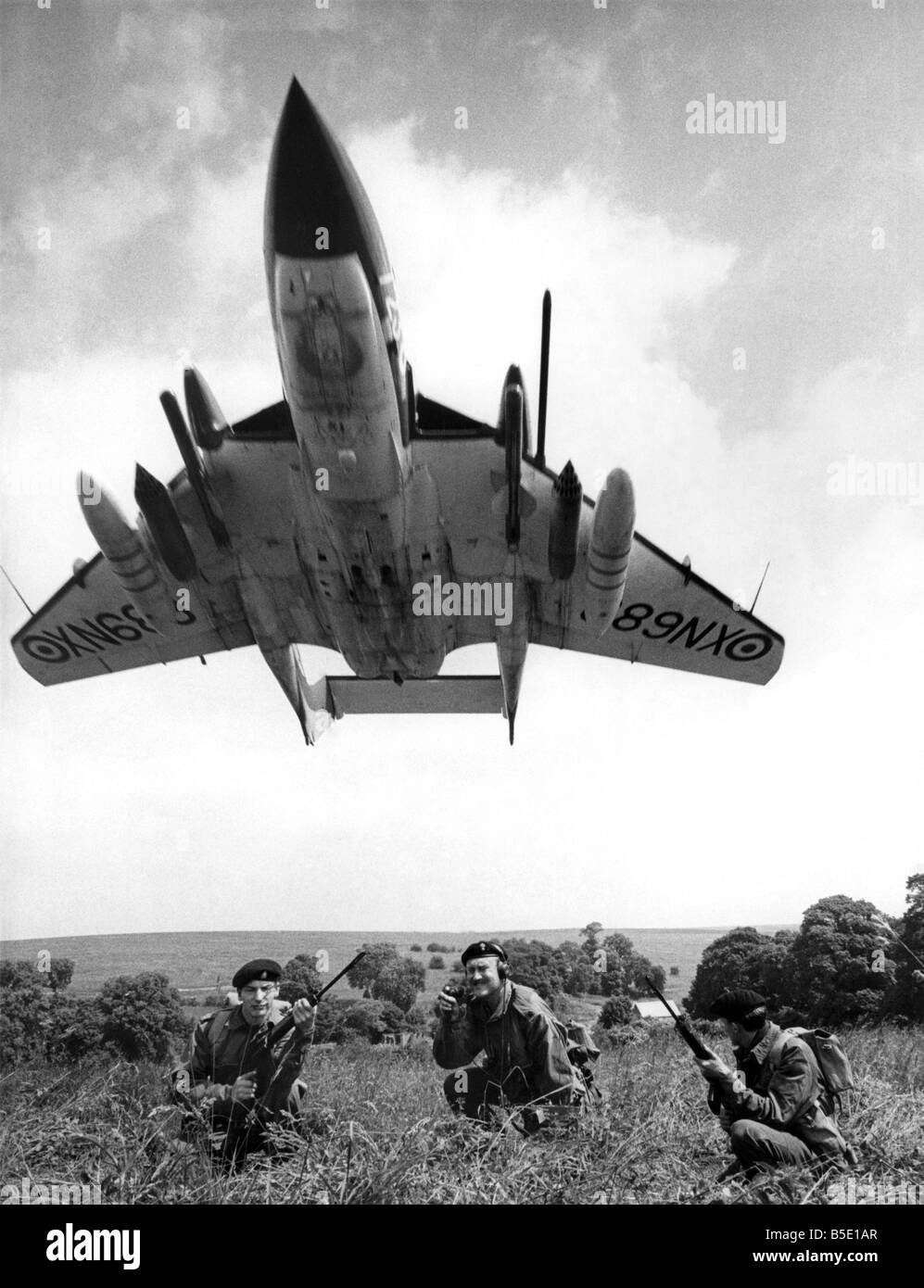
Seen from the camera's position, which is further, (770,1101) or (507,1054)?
(507,1054)

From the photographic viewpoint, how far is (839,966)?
10.7 m

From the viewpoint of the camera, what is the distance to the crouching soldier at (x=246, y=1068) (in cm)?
661

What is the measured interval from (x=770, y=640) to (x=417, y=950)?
7230 millimetres

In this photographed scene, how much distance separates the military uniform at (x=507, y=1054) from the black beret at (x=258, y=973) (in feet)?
4.48

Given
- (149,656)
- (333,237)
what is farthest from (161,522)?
(149,656)

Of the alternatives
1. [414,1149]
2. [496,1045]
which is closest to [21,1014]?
[414,1149]

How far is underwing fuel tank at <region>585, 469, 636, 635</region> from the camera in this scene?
10.0m

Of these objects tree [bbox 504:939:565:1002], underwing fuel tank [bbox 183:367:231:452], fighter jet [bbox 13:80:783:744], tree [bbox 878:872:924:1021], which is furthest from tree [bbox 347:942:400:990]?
underwing fuel tank [bbox 183:367:231:452]

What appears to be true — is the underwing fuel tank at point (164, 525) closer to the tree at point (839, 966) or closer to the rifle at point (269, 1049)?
the rifle at point (269, 1049)

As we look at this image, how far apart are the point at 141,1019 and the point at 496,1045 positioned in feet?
15.6

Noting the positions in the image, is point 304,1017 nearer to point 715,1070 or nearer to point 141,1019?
point 715,1070

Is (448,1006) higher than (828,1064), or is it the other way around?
(448,1006)

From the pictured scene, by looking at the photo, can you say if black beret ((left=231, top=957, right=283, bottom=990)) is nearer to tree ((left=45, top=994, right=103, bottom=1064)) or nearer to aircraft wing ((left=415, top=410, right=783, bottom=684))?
tree ((left=45, top=994, right=103, bottom=1064))
